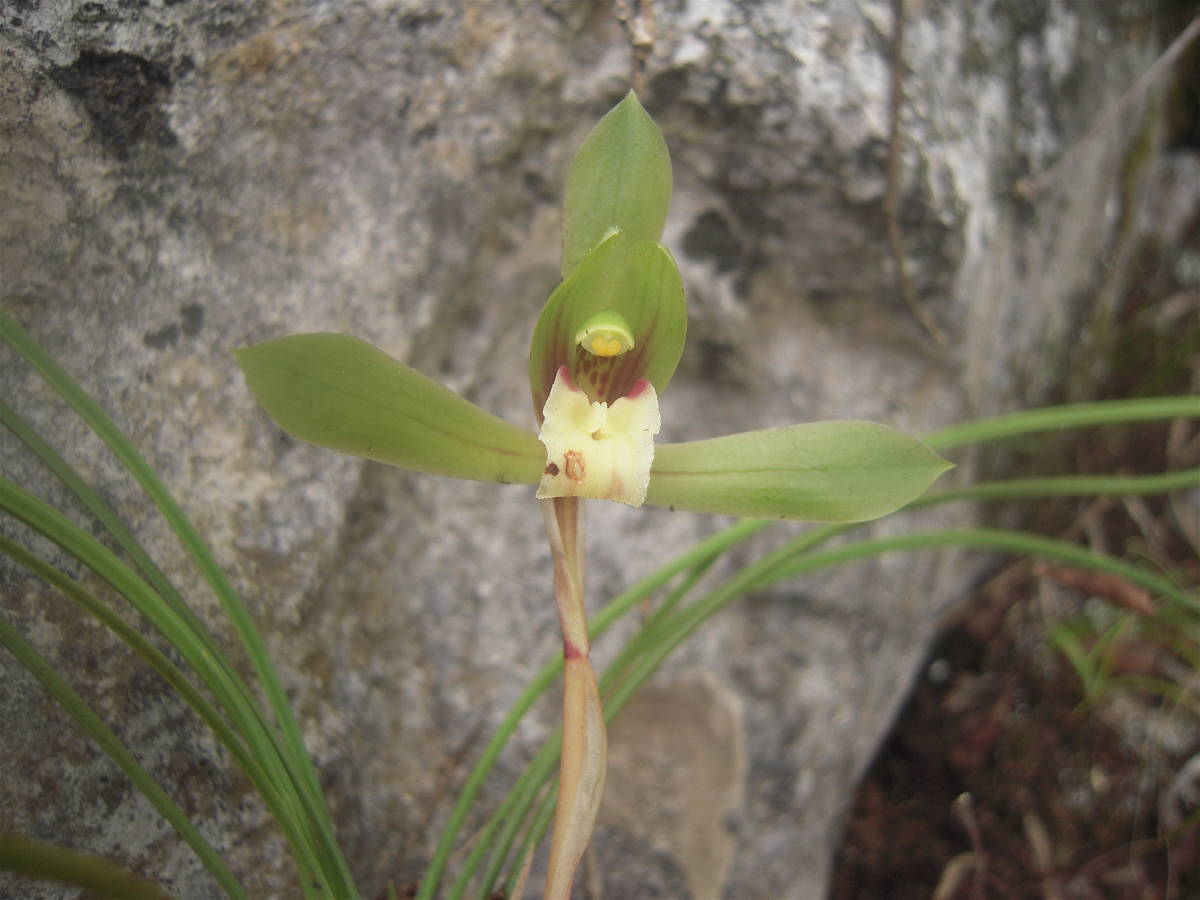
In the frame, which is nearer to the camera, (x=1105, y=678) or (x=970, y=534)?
(x=970, y=534)

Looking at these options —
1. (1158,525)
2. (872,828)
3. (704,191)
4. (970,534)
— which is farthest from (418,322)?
(1158,525)

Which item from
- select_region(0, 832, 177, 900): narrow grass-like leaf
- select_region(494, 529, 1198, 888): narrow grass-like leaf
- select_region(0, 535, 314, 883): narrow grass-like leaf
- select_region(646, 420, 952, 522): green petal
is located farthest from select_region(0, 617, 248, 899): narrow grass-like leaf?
select_region(646, 420, 952, 522): green petal

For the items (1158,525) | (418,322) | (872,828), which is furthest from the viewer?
(1158,525)

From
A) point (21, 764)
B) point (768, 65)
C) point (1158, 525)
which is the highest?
point (768, 65)

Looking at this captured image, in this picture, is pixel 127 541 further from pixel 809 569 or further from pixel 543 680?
pixel 809 569

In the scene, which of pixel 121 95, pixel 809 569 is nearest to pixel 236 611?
pixel 121 95

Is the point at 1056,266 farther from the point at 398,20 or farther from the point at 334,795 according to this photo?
the point at 334,795

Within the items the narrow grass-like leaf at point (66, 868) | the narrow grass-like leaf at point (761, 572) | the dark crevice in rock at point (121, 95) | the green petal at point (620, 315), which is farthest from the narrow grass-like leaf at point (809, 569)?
the dark crevice in rock at point (121, 95)
